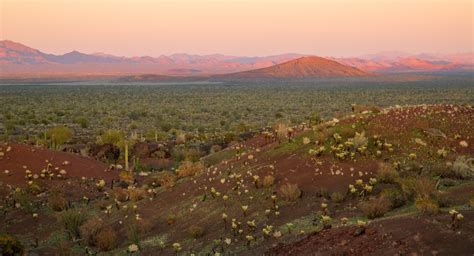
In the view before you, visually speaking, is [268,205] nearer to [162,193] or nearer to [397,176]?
[397,176]

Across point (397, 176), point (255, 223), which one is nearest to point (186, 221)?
point (255, 223)

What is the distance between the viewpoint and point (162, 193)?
16766 millimetres

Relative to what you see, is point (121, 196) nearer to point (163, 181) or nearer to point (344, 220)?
point (163, 181)

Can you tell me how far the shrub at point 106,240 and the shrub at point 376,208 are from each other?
20.4 ft

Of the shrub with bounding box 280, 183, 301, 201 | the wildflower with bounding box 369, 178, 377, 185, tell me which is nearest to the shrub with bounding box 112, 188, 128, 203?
the shrub with bounding box 280, 183, 301, 201

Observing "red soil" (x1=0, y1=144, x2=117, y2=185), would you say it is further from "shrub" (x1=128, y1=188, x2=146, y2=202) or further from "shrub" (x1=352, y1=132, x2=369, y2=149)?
"shrub" (x1=352, y1=132, x2=369, y2=149)

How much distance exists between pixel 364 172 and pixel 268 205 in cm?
271

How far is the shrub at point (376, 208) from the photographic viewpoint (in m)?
10.8

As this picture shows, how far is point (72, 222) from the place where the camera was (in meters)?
14.5

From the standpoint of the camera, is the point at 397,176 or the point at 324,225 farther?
the point at 397,176

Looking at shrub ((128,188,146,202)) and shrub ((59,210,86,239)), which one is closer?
shrub ((59,210,86,239))

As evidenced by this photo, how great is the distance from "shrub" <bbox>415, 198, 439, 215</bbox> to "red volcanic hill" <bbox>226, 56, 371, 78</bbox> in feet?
503

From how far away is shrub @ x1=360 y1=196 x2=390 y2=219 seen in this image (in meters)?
10.8

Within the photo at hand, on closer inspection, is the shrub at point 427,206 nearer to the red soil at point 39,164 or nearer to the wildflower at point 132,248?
the wildflower at point 132,248
